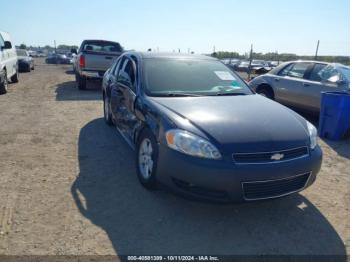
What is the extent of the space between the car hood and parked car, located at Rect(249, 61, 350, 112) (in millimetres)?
3907

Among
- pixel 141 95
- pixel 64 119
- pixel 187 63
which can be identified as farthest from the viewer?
pixel 64 119

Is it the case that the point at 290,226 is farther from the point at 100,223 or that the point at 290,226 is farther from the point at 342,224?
the point at 100,223

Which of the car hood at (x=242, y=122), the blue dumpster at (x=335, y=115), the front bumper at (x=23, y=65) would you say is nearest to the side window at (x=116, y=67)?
the car hood at (x=242, y=122)

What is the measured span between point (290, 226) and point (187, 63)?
8.60ft

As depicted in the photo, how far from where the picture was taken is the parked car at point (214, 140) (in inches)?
121

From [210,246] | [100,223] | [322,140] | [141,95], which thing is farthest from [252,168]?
[322,140]

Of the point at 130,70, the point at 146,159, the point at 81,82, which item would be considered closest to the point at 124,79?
the point at 130,70

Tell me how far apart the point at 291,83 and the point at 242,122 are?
17.4ft

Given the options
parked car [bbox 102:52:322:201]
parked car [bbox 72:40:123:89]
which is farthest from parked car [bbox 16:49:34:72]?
parked car [bbox 102:52:322:201]

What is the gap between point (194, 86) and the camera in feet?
14.6

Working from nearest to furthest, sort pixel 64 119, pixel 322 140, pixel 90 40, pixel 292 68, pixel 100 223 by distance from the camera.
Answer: pixel 100 223 → pixel 322 140 → pixel 64 119 → pixel 292 68 → pixel 90 40

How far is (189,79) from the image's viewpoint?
4.54 metres

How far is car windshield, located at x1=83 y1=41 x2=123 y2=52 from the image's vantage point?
12781 mm

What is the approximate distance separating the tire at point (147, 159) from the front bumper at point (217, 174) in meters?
0.24
